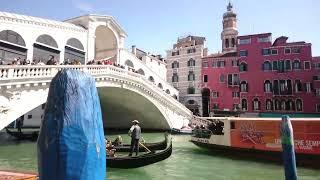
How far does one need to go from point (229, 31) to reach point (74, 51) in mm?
22083

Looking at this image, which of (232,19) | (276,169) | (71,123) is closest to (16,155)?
(276,169)

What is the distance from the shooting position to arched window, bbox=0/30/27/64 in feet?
54.0

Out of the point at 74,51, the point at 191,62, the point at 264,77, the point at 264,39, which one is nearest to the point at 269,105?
the point at 264,77

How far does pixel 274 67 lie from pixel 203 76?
695 centimetres

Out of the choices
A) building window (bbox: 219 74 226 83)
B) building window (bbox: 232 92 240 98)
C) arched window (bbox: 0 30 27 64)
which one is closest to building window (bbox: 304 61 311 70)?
building window (bbox: 232 92 240 98)

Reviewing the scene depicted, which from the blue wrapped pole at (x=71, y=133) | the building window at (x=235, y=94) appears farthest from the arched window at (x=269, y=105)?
the blue wrapped pole at (x=71, y=133)

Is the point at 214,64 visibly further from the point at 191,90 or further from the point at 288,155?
the point at 288,155

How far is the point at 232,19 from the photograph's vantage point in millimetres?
39031

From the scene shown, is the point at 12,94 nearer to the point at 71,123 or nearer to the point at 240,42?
the point at 71,123

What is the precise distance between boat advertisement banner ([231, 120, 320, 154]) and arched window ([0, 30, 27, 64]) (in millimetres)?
12040

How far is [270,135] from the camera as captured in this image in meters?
11.7

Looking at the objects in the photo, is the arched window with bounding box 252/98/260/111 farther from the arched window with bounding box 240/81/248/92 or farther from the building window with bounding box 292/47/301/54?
the building window with bounding box 292/47/301/54

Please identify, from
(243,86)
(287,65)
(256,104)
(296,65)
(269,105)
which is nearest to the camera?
(296,65)

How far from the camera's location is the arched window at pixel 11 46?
16453 mm
